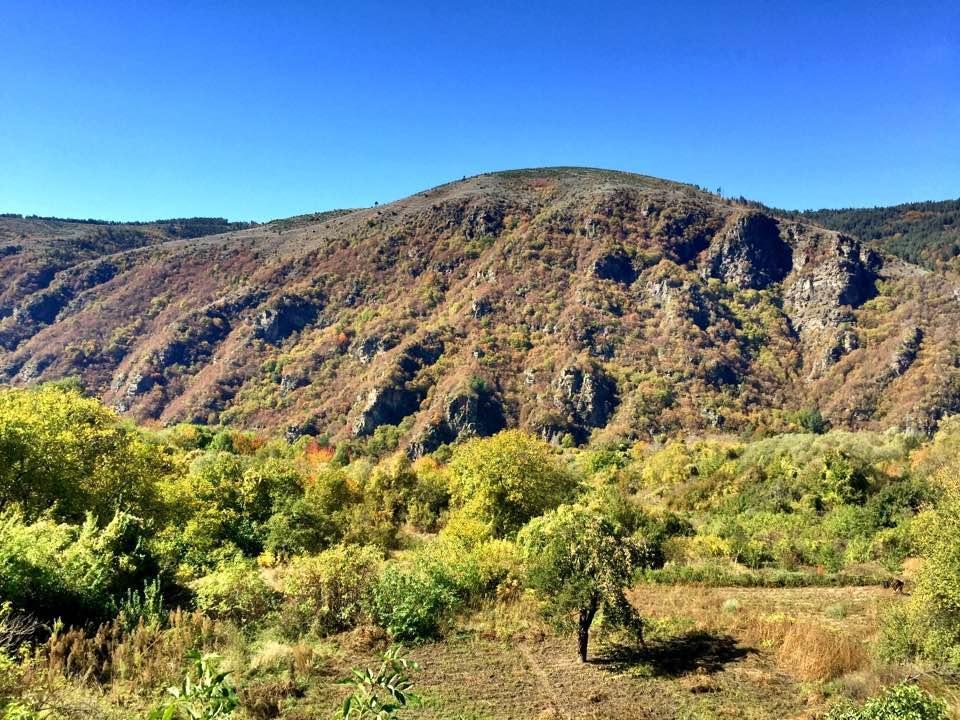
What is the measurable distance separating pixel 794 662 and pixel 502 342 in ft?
344

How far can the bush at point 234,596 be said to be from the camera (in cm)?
1423

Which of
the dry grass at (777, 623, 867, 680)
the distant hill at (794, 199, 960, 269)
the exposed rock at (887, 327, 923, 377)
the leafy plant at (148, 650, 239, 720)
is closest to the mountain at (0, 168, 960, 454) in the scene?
the exposed rock at (887, 327, 923, 377)

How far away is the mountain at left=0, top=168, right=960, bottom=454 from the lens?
9894 cm

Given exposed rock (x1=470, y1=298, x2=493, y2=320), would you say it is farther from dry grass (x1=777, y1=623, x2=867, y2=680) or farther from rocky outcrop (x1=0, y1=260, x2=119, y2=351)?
rocky outcrop (x1=0, y1=260, x2=119, y2=351)

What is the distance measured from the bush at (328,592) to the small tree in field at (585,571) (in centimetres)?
482

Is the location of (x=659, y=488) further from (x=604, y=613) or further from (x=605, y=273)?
(x=605, y=273)

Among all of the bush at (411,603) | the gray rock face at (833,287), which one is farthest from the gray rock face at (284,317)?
the bush at (411,603)

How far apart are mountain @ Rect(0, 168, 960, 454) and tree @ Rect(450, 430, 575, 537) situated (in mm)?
66653

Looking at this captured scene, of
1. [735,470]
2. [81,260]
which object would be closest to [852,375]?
[735,470]

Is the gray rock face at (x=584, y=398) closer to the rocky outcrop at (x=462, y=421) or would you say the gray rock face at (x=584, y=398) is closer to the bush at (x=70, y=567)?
the rocky outcrop at (x=462, y=421)

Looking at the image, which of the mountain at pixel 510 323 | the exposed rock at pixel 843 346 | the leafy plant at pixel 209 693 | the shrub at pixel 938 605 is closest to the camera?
the leafy plant at pixel 209 693

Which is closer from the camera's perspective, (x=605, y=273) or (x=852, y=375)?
(x=852, y=375)

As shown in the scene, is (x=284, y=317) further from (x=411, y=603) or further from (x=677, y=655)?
(x=677, y=655)

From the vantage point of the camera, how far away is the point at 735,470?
41.8 m
